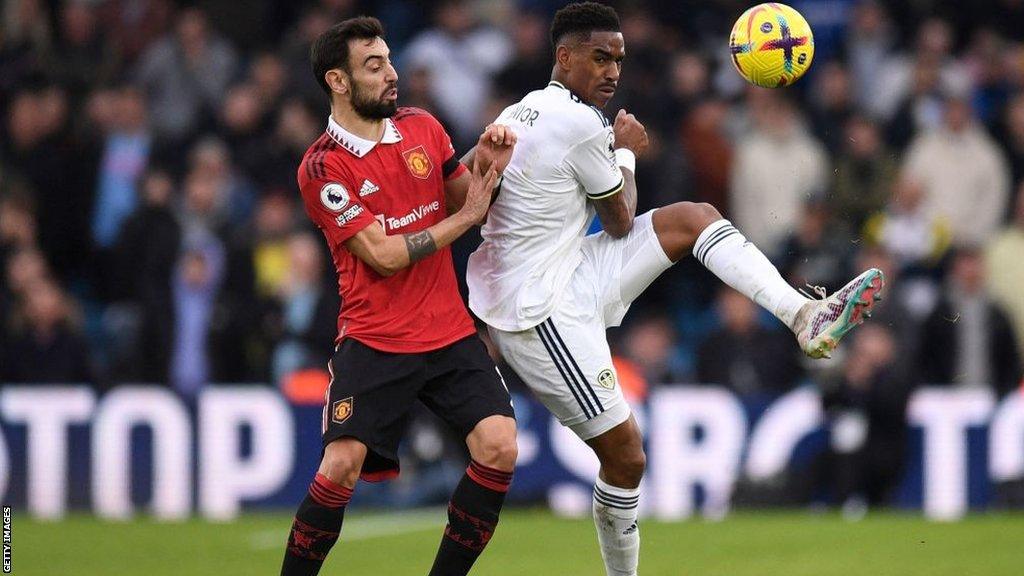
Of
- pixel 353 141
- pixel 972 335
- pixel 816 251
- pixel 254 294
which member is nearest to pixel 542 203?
pixel 353 141

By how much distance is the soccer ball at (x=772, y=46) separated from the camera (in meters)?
7.69

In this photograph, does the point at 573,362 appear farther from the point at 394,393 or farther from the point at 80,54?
the point at 80,54

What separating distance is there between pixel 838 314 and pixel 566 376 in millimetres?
1239

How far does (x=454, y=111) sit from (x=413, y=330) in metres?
7.46

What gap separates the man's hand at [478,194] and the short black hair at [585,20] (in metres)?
0.74

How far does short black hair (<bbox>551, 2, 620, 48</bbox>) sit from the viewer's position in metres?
7.67

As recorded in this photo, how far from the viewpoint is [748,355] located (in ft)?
43.4

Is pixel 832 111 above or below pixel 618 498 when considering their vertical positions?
above

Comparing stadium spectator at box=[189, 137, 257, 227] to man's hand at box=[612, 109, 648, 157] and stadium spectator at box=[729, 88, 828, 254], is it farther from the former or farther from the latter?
man's hand at box=[612, 109, 648, 157]

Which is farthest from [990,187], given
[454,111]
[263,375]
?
[263,375]

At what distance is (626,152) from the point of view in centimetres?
795

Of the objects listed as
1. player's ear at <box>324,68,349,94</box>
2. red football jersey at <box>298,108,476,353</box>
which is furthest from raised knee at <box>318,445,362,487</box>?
player's ear at <box>324,68,349,94</box>

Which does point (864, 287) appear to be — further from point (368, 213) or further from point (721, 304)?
point (721, 304)

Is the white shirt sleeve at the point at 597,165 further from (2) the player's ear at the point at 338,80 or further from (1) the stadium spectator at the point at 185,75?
(1) the stadium spectator at the point at 185,75
